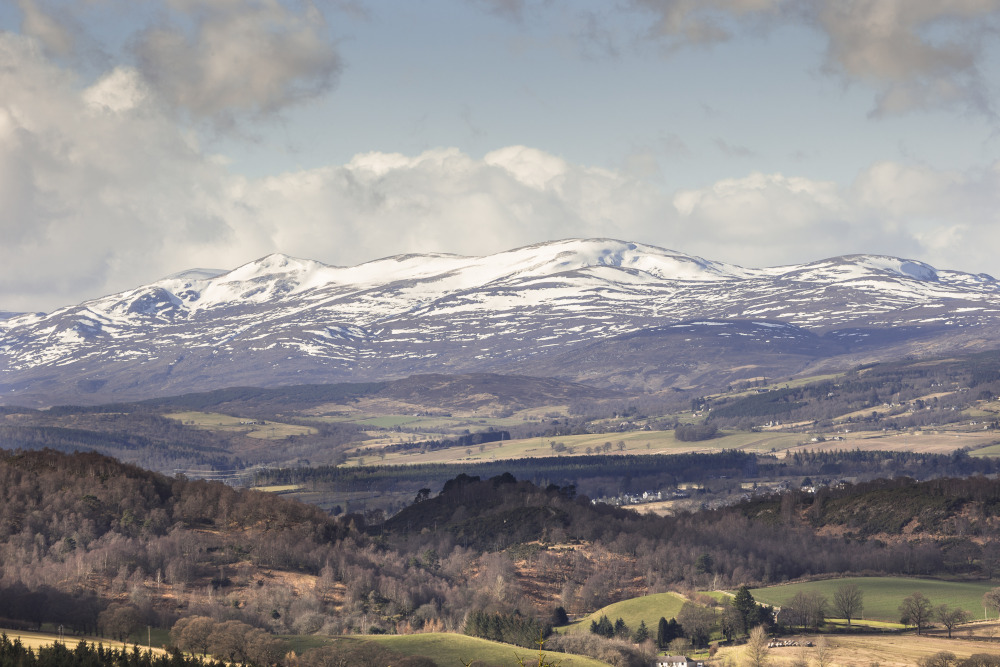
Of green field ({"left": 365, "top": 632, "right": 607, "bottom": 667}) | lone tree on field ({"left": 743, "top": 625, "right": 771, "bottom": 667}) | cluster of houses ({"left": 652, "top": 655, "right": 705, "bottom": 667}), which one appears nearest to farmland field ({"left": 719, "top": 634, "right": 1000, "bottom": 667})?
lone tree on field ({"left": 743, "top": 625, "right": 771, "bottom": 667})

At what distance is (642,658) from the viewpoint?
18825cm

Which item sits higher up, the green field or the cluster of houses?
the green field

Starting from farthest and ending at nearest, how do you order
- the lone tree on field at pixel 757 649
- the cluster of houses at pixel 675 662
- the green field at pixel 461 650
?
the cluster of houses at pixel 675 662 → the lone tree on field at pixel 757 649 → the green field at pixel 461 650

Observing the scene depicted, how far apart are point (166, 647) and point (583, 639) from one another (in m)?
58.5

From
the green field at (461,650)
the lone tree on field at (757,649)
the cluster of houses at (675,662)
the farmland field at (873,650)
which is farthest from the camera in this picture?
the cluster of houses at (675,662)

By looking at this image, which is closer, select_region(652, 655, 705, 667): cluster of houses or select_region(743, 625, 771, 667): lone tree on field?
select_region(743, 625, 771, 667): lone tree on field

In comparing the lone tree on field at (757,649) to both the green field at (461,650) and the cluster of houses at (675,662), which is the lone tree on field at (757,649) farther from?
the green field at (461,650)

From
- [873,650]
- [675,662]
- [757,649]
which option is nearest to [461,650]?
[675,662]

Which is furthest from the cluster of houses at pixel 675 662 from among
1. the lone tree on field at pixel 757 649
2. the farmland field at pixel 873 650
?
the lone tree on field at pixel 757 649

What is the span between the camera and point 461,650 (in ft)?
614

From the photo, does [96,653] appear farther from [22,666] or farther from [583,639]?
[583,639]

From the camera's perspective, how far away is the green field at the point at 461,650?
17925cm

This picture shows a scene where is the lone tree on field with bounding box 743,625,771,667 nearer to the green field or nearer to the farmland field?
the farmland field

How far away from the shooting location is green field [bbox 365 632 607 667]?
17925 centimetres
